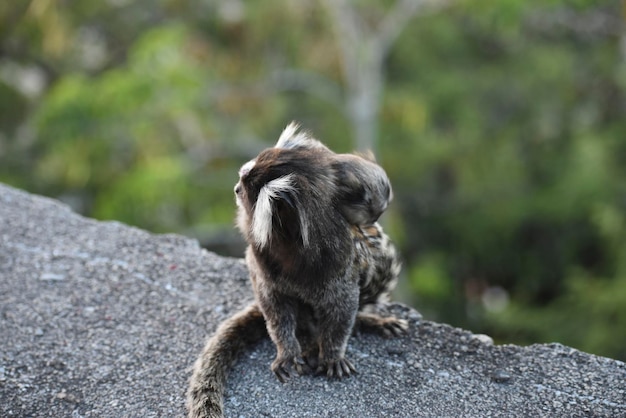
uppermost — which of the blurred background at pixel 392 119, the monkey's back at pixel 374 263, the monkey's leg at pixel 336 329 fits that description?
the blurred background at pixel 392 119

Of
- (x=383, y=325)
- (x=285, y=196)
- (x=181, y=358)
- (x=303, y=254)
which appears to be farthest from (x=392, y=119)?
(x=285, y=196)

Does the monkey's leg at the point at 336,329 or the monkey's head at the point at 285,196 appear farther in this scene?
the monkey's leg at the point at 336,329

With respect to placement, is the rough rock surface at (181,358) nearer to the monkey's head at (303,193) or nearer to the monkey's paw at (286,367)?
the monkey's paw at (286,367)

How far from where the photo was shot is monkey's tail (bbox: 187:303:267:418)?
3973 millimetres

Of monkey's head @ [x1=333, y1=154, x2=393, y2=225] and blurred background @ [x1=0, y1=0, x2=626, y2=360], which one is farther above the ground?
blurred background @ [x1=0, y1=0, x2=626, y2=360]

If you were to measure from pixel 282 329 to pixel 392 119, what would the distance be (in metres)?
14.6

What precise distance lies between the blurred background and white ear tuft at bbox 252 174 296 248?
10.1 metres

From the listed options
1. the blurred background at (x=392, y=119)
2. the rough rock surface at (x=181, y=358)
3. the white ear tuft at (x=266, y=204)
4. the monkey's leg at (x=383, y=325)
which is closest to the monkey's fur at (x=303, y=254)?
the white ear tuft at (x=266, y=204)

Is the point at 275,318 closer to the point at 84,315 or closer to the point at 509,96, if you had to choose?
the point at 84,315

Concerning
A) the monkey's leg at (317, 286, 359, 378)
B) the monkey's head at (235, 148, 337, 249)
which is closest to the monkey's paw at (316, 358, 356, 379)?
the monkey's leg at (317, 286, 359, 378)

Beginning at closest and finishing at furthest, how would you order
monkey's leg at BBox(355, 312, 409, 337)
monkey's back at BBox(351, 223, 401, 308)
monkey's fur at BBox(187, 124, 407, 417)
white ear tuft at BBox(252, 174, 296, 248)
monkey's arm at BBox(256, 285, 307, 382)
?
1. white ear tuft at BBox(252, 174, 296, 248)
2. monkey's fur at BBox(187, 124, 407, 417)
3. monkey's arm at BBox(256, 285, 307, 382)
4. monkey's back at BBox(351, 223, 401, 308)
5. monkey's leg at BBox(355, 312, 409, 337)

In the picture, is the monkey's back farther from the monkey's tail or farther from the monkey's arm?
the monkey's tail

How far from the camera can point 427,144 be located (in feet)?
62.4

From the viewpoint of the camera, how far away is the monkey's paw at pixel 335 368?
4.26 meters
